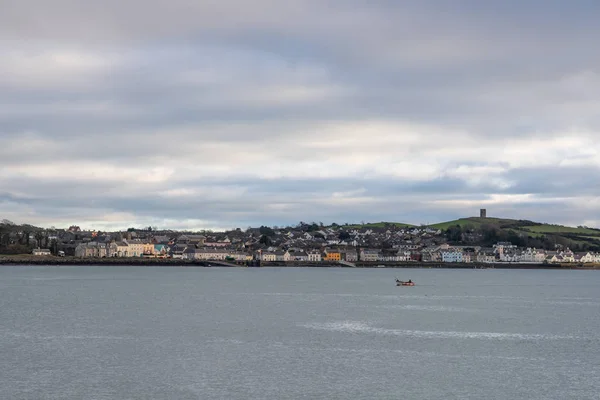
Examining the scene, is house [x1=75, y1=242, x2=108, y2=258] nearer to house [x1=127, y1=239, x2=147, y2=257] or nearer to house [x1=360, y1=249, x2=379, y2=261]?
house [x1=127, y1=239, x2=147, y2=257]

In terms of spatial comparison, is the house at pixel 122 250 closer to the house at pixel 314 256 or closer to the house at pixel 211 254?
the house at pixel 211 254

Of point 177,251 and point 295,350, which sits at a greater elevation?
point 177,251

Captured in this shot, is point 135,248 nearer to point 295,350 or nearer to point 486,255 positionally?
point 486,255

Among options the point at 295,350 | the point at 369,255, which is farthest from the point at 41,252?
the point at 295,350

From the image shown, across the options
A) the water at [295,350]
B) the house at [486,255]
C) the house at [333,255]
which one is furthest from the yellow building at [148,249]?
the water at [295,350]

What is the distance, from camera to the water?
1029 inches

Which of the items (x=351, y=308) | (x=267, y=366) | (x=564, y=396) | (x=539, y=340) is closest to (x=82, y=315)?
(x=351, y=308)

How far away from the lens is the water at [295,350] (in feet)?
85.8

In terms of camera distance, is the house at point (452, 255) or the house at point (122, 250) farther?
the house at point (452, 255)

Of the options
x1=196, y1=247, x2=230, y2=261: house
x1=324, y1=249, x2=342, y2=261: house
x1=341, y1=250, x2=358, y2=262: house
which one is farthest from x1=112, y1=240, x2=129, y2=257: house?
x1=341, y1=250, x2=358, y2=262: house

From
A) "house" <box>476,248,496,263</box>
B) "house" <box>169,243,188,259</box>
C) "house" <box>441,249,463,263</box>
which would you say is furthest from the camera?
"house" <box>476,248,496,263</box>

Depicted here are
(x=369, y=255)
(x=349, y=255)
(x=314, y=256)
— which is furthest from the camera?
(x=369, y=255)

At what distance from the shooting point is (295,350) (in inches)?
1332

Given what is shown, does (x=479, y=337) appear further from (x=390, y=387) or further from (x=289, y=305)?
(x=289, y=305)
